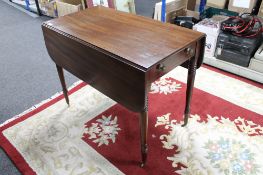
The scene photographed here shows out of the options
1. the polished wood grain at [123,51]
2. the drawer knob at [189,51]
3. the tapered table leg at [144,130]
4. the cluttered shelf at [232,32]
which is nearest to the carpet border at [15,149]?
the polished wood grain at [123,51]

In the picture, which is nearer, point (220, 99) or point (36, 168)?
point (36, 168)

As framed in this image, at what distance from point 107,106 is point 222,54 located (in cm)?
119

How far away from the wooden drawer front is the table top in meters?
0.03

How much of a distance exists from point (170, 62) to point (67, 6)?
247 centimetres

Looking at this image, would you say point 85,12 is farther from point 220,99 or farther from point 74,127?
point 220,99

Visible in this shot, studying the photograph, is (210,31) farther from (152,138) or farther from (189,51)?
(152,138)

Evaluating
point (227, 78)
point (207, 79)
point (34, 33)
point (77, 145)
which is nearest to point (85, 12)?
point (77, 145)

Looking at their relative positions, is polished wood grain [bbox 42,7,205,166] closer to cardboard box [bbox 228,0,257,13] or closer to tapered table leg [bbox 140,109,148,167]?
tapered table leg [bbox 140,109,148,167]

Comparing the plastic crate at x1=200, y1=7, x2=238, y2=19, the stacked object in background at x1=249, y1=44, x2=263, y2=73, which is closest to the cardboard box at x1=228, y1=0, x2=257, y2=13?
the plastic crate at x1=200, y1=7, x2=238, y2=19

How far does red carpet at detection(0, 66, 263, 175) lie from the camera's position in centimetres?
135

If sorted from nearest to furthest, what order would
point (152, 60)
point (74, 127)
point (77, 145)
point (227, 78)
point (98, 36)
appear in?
1. point (152, 60)
2. point (98, 36)
3. point (77, 145)
4. point (74, 127)
5. point (227, 78)

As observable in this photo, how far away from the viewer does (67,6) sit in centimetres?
309

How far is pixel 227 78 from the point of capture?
205 centimetres

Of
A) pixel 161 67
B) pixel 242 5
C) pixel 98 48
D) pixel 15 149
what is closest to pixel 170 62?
pixel 161 67
